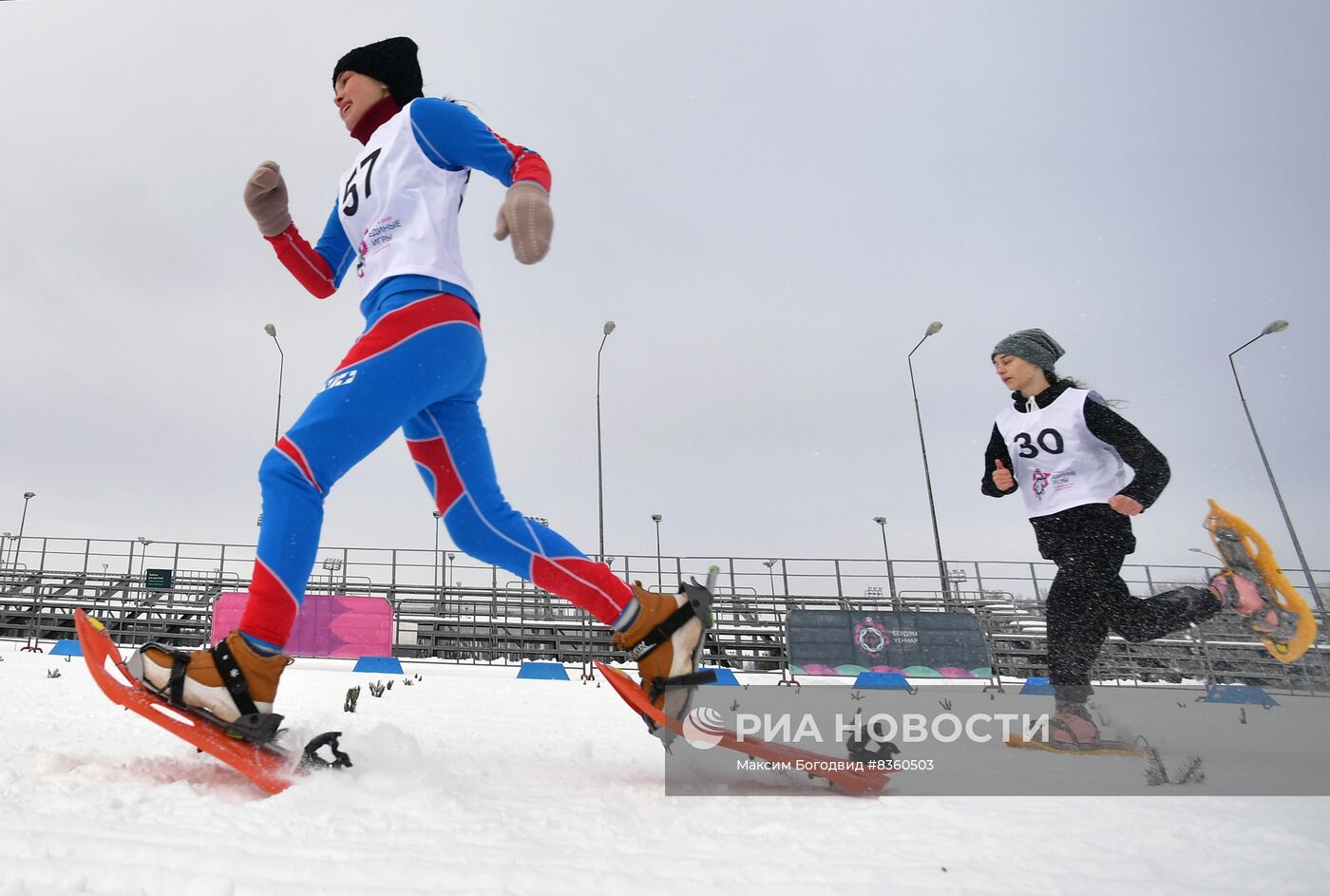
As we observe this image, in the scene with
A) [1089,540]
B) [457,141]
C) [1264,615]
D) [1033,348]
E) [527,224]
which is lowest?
[1264,615]

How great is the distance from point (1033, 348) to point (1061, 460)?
54 cm

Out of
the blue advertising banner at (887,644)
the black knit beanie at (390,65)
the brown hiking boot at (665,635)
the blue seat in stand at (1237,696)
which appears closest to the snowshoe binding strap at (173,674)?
the brown hiking boot at (665,635)

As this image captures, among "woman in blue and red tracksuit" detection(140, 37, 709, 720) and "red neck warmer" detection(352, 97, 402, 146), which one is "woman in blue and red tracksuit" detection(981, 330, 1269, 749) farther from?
"red neck warmer" detection(352, 97, 402, 146)

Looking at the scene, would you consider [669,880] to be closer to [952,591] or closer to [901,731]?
[901,731]

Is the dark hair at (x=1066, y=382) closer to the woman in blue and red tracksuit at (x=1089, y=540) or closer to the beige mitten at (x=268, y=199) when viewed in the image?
the woman in blue and red tracksuit at (x=1089, y=540)

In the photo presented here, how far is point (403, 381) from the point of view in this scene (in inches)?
66.6

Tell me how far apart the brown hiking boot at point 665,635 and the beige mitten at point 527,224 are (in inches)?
38.6

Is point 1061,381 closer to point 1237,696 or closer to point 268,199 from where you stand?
point 268,199

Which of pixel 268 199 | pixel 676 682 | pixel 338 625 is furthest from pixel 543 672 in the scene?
pixel 268 199

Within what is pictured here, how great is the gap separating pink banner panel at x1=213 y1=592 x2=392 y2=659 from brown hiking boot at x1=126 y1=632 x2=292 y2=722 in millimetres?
10436

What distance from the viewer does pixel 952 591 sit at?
1678 cm

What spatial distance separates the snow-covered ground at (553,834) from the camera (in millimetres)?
872

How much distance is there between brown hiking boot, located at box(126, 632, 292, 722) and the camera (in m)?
1.45

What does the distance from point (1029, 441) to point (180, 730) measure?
10.3 ft
